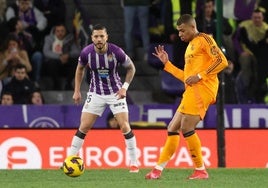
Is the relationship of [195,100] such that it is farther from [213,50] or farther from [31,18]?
[31,18]

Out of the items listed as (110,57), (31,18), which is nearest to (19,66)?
(31,18)

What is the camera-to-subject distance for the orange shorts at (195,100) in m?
13.6

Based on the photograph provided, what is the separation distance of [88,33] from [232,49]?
2.66 meters

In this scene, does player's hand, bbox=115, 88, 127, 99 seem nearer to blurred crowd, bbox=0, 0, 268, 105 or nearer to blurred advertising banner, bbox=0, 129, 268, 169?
blurred advertising banner, bbox=0, 129, 268, 169

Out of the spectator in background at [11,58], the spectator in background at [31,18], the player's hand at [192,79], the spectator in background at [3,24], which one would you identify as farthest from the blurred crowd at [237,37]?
the player's hand at [192,79]

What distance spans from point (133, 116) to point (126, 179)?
5.44 metres

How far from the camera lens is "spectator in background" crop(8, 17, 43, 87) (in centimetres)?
2102

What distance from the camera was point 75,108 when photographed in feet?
63.8

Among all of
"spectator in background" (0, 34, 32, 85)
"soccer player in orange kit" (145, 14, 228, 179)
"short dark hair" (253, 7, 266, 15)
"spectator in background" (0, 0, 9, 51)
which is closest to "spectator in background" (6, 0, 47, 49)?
"spectator in background" (0, 0, 9, 51)

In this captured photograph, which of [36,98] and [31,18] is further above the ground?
[31,18]

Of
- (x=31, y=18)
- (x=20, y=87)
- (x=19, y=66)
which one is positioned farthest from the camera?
(x=31, y=18)

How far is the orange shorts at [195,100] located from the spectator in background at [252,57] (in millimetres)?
7026

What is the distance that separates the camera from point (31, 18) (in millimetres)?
21375

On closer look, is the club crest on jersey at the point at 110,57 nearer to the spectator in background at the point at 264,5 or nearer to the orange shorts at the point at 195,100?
the orange shorts at the point at 195,100
